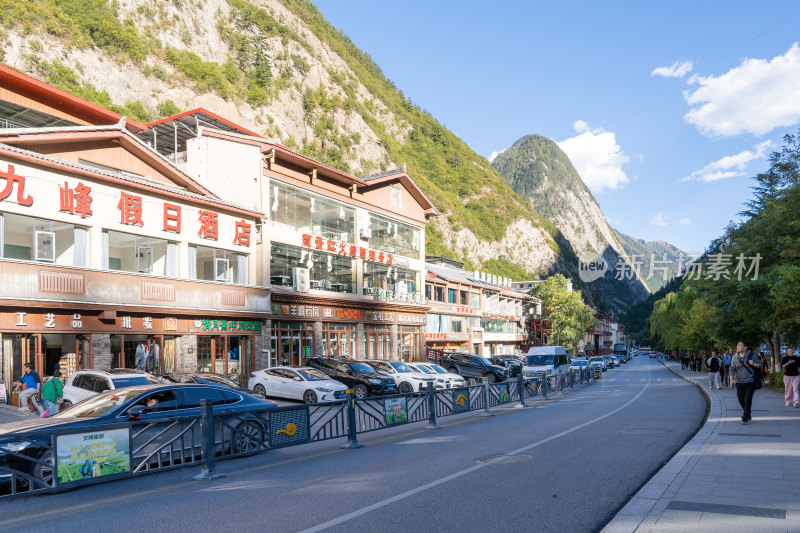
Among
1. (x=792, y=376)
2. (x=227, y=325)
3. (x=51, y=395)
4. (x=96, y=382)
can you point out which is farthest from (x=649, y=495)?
(x=227, y=325)

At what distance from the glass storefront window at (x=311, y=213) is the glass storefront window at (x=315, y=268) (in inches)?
51.3

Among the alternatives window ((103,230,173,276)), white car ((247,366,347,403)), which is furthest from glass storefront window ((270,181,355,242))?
white car ((247,366,347,403))

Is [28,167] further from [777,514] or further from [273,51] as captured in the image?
[273,51]

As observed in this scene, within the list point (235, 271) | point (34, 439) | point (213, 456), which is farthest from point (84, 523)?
point (235, 271)

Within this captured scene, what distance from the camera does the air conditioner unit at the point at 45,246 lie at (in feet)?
67.5

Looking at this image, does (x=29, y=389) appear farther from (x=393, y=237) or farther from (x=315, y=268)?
(x=393, y=237)

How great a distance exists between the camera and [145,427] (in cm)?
964

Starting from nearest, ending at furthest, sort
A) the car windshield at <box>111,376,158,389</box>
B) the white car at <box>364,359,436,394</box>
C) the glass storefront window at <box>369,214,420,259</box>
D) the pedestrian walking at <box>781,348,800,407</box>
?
the car windshield at <box>111,376,158,389</box>, the pedestrian walking at <box>781,348,800,407</box>, the white car at <box>364,359,436,394</box>, the glass storefront window at <box>369,214,420,259</box>

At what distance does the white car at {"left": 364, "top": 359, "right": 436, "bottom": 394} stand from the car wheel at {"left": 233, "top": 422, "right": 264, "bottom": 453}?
1539 cm

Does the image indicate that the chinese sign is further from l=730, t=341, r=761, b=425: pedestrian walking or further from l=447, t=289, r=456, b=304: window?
l=447, t=289, r=456, b=304: window

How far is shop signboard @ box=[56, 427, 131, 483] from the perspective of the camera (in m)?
8.60

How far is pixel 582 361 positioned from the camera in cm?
4978

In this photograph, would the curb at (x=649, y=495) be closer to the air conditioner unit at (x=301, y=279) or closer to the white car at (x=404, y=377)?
the white car at (x=404, y=377)

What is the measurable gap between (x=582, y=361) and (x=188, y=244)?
114 ft
